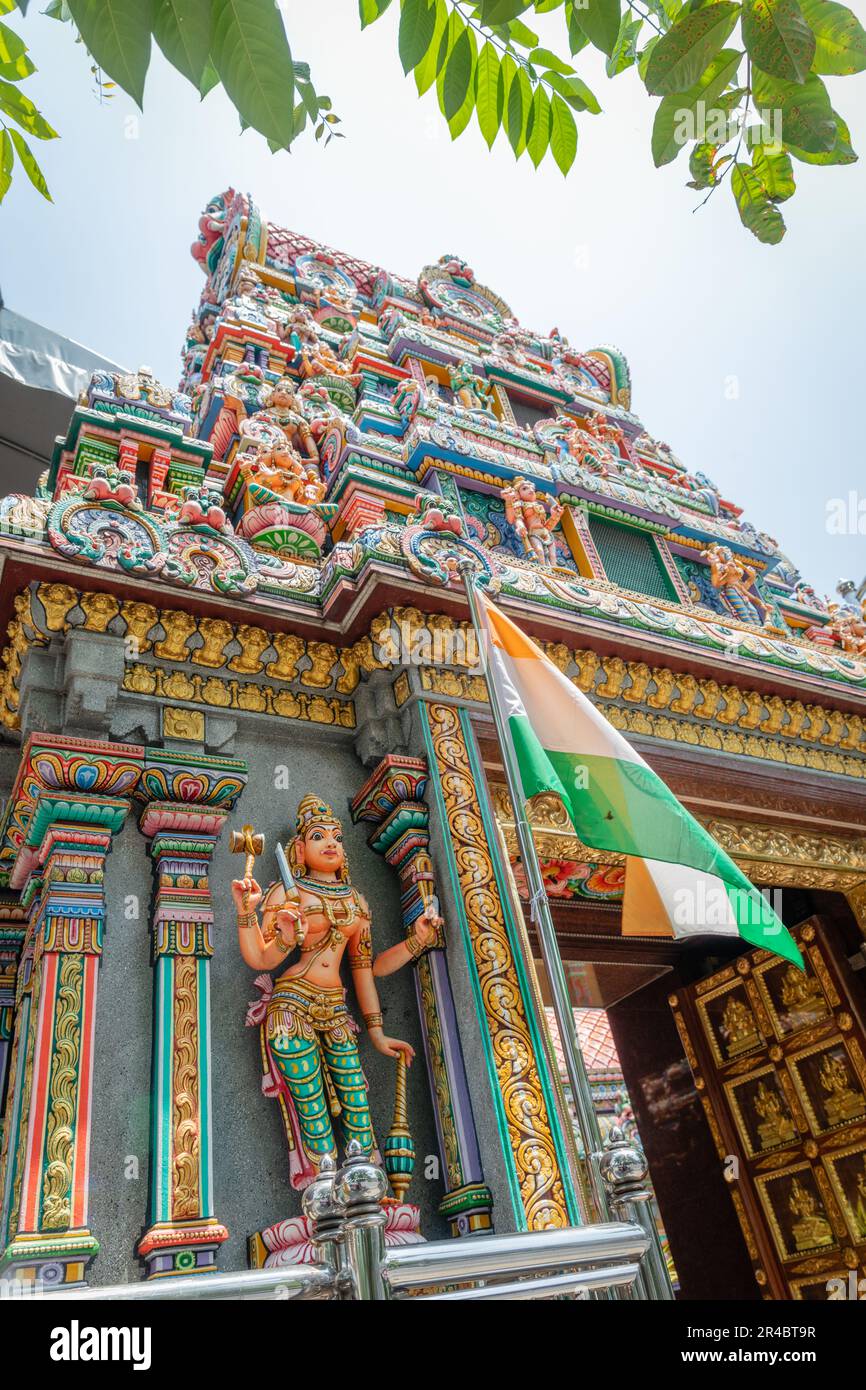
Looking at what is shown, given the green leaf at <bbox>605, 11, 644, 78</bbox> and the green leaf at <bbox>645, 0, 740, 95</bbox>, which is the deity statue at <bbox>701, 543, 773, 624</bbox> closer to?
the green leaf at <bbox>605, 11, 644, 78</bbox>

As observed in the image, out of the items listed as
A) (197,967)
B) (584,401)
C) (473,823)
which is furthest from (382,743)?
(584,401)

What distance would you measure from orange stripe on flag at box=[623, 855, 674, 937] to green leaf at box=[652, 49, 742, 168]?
2750 millimetres

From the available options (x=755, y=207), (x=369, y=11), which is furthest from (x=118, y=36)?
(x=755, y=207)

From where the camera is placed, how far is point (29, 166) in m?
2.14

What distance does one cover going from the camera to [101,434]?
5883mm

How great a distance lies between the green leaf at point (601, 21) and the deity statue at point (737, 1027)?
759 centimetres

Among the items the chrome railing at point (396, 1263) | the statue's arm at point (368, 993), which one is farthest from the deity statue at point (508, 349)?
the chrome railing at point (396, 1263)

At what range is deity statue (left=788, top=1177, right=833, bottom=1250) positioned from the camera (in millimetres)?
7074

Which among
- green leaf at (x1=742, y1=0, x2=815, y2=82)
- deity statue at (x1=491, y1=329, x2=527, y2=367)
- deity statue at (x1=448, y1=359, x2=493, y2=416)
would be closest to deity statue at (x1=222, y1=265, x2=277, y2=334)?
deity statue at (x1=448, y1=359, x2=493, y2=416)

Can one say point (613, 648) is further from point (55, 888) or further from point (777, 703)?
point (55, 888)

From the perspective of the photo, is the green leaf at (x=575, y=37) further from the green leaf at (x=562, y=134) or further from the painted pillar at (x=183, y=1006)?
the painted pillar at (x=183, y=1006)

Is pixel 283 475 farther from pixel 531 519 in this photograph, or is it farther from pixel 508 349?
pixel 508 349

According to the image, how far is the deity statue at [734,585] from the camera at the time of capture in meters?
8.83

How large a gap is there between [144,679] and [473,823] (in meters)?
1.84
